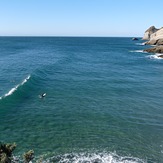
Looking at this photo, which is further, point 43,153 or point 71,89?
point 71,89

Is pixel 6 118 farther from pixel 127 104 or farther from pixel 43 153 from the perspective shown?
pixel 127 104

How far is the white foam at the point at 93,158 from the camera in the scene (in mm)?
24438

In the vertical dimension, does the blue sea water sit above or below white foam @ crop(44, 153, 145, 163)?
above

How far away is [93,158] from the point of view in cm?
2500

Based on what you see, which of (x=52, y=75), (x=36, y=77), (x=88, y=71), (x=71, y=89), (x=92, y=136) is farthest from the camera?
(x=88, y=71)

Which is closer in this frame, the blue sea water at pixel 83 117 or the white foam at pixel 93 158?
the white foam at pixel 93 158

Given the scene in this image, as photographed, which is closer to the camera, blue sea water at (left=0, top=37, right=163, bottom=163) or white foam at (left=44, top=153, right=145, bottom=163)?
white foam at (left=44, top=153, right=145, bottom=163)

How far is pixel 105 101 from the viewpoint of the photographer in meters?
41.5

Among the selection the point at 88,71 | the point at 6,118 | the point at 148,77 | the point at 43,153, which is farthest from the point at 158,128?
the point at 88,71

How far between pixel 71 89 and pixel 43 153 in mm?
23850

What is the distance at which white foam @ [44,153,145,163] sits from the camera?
2444cm

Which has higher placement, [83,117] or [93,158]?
[83,117]

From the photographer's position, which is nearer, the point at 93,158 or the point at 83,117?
the point at 93,158

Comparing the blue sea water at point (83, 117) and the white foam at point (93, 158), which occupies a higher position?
the blue sea water at point (83, 117)
